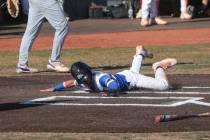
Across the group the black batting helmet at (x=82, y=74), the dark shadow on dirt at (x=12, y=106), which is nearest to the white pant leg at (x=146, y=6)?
the black batting helmet at (x=82, y=74)

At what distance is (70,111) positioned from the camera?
8508 mm

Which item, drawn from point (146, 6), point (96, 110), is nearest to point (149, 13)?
point (146, 6)

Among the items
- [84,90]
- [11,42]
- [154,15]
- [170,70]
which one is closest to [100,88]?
[84,90]

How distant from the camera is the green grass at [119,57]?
1246 centimetres

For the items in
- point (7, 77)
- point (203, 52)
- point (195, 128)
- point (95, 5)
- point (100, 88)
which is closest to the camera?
point (195, 128)

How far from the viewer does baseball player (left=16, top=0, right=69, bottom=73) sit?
1198 cm

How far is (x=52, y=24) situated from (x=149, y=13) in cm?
895

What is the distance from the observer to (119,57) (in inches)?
565

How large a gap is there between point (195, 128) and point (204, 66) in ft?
17.0

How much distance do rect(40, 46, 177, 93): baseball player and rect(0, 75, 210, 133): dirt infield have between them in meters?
0.11

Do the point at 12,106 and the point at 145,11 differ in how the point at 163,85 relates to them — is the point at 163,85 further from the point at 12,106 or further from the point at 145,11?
the point at 145,11

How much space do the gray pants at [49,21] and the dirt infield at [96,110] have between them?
1.32m

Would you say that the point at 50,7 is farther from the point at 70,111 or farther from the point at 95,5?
the point at 95,5

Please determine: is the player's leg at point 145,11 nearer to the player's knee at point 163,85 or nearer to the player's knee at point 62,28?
the player's knee at point 62,28
